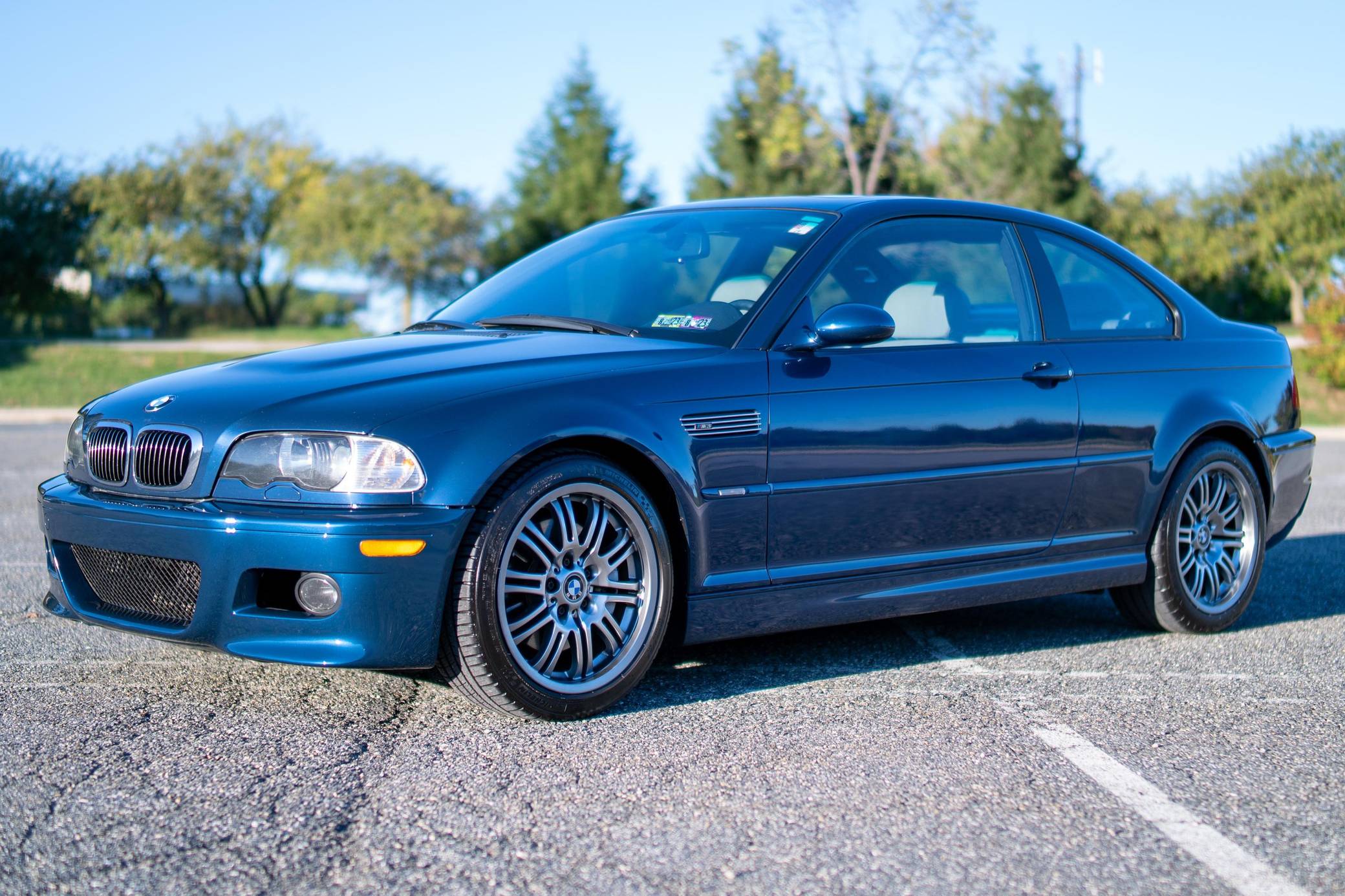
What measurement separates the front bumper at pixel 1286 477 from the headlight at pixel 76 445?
445cm

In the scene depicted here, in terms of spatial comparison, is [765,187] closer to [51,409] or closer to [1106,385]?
[51,409]

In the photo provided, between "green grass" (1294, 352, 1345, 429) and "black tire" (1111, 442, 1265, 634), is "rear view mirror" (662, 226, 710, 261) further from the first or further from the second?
"green grass" (1294, 352, 1345, 429)

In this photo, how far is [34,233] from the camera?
130 feet

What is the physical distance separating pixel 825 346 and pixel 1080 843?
5.97ft

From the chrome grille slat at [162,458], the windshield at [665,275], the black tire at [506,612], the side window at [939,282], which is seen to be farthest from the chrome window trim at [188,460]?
the side window at [939,282]

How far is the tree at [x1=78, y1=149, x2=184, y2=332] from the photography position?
47.0 m

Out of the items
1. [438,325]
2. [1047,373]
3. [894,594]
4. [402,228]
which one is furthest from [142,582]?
[402,228]

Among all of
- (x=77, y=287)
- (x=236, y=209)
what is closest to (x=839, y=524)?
(x=77, y=287)

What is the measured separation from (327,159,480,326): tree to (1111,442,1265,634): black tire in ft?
160

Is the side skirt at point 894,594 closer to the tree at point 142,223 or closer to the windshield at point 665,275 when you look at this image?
the windshield at point 665,275

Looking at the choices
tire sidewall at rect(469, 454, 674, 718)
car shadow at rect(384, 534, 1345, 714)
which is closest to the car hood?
tire sidewall at rect(469, 454, 674, 718)

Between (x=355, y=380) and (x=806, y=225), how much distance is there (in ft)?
5.63

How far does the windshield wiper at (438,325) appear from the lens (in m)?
4.81

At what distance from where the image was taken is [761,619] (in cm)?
420
